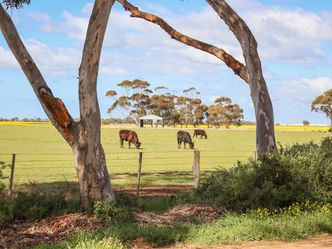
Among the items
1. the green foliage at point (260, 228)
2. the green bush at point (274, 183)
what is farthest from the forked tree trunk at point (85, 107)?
the green bush at point (274, 183)

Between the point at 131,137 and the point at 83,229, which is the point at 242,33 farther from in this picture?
the point at 131,137

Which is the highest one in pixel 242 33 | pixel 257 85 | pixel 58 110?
pixel 242 33

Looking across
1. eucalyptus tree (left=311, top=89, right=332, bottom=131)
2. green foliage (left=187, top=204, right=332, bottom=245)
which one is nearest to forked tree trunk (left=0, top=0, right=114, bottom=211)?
green foliage (left=187, top=204, right=332, bottom=245)

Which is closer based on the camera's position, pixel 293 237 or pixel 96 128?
pixel 293 237

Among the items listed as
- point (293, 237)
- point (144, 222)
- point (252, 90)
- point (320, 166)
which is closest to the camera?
point (293, 237)

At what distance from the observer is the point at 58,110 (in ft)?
36.0

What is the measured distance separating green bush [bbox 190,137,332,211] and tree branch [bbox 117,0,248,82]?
344 cm

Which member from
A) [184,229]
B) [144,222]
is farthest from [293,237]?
[144,222]

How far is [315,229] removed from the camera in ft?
33.8

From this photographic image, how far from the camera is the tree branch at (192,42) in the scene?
16156mm

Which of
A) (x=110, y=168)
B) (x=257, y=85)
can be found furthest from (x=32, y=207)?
(x=110, y=168)

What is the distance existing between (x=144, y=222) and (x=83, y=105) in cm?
258

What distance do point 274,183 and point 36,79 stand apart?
5.70 m

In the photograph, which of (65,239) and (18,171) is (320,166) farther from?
(18,171)
